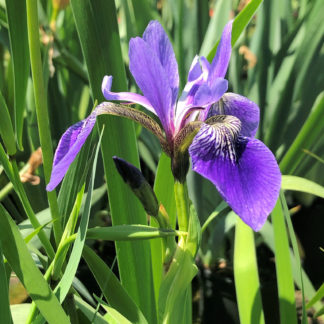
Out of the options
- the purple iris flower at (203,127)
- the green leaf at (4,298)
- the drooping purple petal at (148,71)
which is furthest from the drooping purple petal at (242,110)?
the green leaf at (4,298)

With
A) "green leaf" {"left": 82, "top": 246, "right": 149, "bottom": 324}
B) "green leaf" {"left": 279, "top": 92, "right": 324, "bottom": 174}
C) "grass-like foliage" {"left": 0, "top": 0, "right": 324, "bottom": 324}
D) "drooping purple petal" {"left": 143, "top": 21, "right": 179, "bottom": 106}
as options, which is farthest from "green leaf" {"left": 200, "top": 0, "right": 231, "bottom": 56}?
"green leaf" {"left": 82, "top": 246, "right": 149, "bottom": 324}

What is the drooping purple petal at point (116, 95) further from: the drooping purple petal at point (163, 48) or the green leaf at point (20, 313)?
the green leaf at point (20, 313)

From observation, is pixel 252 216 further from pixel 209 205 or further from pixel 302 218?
pixel 302 218

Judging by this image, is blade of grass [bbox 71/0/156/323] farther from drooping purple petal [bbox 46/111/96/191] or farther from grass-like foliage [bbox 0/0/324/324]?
drooping purple petal [bbox 46/111/96/191]

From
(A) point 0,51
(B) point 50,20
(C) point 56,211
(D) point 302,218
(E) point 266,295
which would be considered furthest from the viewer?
(A) point 0,51

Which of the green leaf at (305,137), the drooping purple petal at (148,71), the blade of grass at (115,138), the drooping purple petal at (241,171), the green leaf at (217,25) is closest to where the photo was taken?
the drooping purple petal at (241,171)

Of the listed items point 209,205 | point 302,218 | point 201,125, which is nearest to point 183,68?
point 209,205
